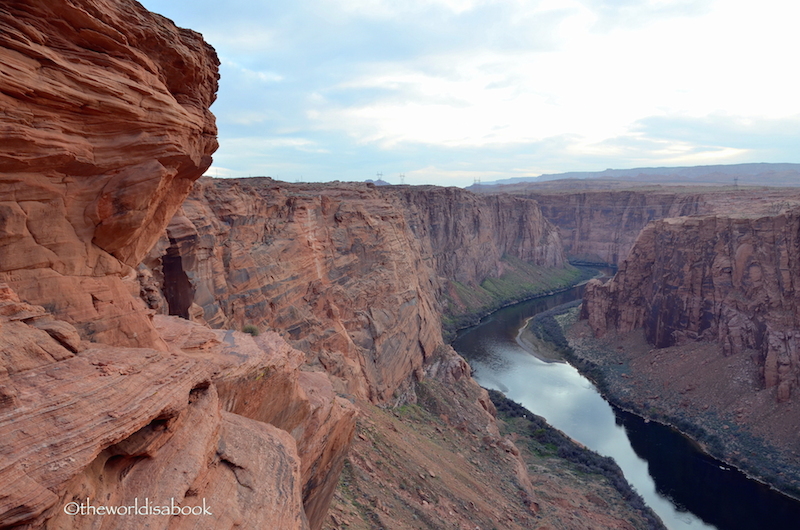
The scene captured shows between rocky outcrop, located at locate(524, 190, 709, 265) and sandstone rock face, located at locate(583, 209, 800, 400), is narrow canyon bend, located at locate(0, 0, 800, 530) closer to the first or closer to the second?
sandstone rock face, located at locate(583, 209, 800, 400)

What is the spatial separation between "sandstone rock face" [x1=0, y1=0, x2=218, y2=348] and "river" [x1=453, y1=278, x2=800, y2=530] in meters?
32.8

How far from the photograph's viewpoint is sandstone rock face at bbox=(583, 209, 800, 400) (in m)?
39.6

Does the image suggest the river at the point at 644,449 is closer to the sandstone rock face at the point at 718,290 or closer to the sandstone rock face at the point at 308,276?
the sandstone rock face at the point at 718,290

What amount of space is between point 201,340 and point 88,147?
5.25 meters

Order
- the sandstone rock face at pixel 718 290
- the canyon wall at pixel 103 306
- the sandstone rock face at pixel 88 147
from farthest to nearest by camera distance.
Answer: the sandstone rock face at pixel 718 290
the sandstone rock face at pixel 88 147
the canyon wall at pixel 103 306

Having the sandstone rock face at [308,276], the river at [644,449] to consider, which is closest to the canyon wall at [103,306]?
the sandstone rock face at [308,276]

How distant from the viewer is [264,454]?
9273mm

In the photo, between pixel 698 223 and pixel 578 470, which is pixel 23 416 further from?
pixel 698 223

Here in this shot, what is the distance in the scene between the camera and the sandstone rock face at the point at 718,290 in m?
39.6

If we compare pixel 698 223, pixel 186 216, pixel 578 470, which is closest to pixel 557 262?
pixel 698 223

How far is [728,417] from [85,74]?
46287 millimetres

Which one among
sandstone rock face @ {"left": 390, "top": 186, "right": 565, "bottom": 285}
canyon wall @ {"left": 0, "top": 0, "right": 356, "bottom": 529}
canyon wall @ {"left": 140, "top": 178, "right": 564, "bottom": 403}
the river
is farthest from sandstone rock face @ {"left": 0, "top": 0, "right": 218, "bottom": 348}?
sandstone rock face @ {"left": 390, "top": 186, "right": 565, "bottom": 285}

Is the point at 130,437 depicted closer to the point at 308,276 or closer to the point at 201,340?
the point at 201,340

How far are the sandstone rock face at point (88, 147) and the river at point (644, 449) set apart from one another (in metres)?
32.8
